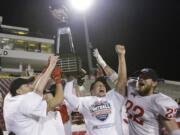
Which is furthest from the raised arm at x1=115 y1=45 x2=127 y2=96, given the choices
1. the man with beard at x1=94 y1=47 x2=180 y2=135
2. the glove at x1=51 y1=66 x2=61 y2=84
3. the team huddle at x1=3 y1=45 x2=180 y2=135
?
the glove at x1=51 y1=66 x2=61 y2=84

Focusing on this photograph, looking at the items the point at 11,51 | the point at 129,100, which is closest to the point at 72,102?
the point at 129,100

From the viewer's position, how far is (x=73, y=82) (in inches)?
213

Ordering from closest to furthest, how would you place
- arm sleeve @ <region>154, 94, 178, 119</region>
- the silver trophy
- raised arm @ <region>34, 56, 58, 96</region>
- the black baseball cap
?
1. raised arm @ <region>34, 56, 58, 96</region>
2. the silver trophy
3. arm sleeve @ <region>154, 94, 178, 119</region>
4. the black baseball cap

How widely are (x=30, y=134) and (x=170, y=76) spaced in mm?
30365

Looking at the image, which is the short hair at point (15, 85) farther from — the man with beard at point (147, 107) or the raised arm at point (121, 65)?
the man with beard at point (147, 107)

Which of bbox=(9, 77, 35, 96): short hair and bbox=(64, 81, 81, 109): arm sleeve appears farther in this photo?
bbox=(64, 81, 81, 109): arm sleeve

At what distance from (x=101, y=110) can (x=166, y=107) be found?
1.03 m

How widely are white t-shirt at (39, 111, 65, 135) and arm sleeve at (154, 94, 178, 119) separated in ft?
4.09

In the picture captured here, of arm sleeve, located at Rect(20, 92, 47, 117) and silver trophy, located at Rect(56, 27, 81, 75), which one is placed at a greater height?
silver trophy, located at Rect(56, 27, 81, 75)

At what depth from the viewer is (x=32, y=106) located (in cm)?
414

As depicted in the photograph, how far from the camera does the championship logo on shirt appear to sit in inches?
210

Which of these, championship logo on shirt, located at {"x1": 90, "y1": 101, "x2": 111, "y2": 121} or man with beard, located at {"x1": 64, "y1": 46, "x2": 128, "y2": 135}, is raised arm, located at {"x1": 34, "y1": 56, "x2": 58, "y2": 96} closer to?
man with beard, located at {"x1": 64, "y1": 46, "x2": 128, "y2": 135}

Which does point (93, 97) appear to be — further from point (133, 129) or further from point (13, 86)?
point (13, 86)

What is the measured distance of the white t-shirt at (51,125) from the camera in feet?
14.5
